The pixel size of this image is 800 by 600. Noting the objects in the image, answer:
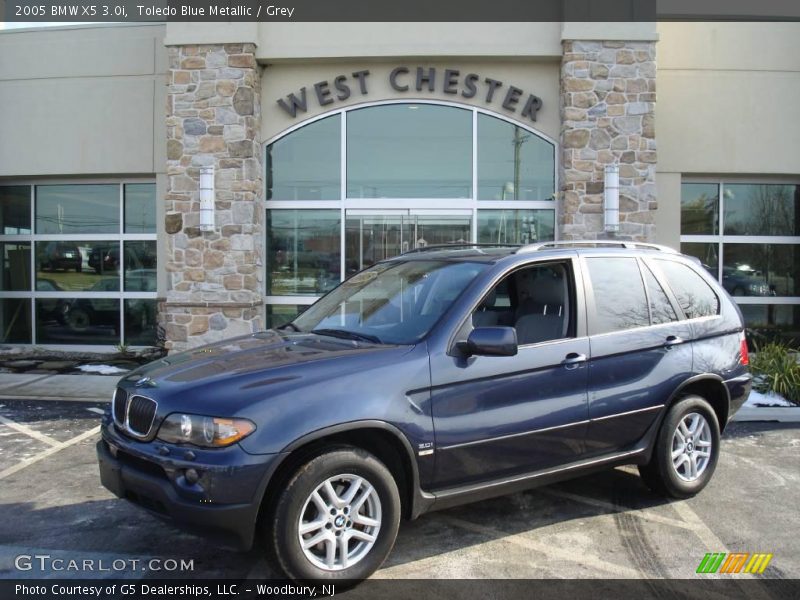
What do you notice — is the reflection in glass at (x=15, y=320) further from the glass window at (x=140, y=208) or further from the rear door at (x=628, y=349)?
the rear door at (x=628, y=349)

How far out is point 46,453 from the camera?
20.9ft

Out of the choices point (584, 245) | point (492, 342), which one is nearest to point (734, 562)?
point (492, 342)

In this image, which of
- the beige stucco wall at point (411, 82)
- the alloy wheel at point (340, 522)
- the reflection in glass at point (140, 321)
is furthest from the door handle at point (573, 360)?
the reflection in glass at point (140, 321)

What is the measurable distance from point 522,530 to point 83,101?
36.0 feet

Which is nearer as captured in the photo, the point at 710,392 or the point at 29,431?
the point at 710,392

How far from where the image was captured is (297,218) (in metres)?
11.4

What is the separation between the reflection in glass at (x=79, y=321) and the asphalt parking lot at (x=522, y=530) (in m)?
6.97

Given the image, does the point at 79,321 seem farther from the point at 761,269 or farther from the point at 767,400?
the point at 761,269

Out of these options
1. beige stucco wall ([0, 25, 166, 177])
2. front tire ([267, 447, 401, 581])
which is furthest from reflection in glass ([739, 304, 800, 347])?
beige stucco wall ([0, 25, 166, 177])

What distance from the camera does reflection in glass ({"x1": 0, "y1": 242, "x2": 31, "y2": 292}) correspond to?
13148mm

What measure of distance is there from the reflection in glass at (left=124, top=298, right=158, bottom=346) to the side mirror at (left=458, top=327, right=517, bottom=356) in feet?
32.1

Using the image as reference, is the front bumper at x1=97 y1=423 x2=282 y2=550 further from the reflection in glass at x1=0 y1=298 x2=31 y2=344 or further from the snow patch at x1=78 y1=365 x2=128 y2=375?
the reflection in glass at x1=0 y1=298 x2=31 y2=344

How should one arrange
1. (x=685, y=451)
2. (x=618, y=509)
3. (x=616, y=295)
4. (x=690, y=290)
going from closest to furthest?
(x=616, y=295), (x=618, y=509), (x=685, y=451), (x=690, y=290)

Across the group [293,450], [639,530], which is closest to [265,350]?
[293,450]
